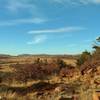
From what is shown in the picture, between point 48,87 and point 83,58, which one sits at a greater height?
point 83,58

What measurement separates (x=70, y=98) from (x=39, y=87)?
413 inches

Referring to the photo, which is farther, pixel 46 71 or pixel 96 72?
pixel 46 71

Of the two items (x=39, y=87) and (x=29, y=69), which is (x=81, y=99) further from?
(x=29, y=69)

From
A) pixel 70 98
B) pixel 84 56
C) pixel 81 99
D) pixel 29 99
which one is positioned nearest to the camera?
pixel 81 99

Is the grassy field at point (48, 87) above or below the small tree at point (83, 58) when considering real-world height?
below

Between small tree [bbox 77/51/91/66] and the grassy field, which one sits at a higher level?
small tree [bbox 77/51/91/66]

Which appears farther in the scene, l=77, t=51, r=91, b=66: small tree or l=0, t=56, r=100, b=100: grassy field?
l=77, t=51, r=91, b=66: small tree

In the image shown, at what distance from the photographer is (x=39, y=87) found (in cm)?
2311

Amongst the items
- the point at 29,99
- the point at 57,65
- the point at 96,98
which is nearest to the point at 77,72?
the point at 57,65

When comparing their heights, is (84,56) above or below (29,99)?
above

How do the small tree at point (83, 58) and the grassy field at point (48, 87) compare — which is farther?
the small tree at point (83, 58)

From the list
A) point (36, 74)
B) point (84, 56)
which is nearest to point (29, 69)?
point (36, 74)

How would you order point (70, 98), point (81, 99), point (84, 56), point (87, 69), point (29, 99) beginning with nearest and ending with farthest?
point (81, 99)
point (70, 98)
point (29, 99)
point (87, 69)
point (84, 56)

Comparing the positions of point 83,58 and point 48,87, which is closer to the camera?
point 48,87
